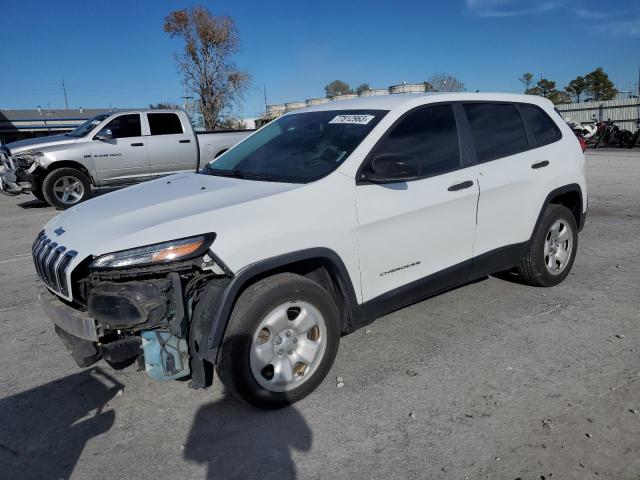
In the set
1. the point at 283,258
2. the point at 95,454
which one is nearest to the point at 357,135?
the point at 283,258

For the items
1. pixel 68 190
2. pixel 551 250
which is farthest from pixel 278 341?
pixel 68 190

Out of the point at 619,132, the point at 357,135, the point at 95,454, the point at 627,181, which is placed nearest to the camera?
the point at 95,454

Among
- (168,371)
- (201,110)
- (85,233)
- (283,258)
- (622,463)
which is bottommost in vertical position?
(622,463)

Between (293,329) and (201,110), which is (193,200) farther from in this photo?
(201,110)

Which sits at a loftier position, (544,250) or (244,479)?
(544,250)

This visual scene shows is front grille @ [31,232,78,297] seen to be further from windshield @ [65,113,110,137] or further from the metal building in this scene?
the metal building

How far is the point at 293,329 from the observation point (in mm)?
3109

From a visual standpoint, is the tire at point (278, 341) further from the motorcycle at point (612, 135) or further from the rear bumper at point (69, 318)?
the motorcycle at point (612, 135)

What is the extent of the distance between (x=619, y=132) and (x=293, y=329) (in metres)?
28.2

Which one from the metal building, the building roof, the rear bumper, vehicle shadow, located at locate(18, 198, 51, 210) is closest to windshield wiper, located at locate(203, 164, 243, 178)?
the rear bumper

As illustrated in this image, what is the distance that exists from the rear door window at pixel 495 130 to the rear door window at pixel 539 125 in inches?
4.7

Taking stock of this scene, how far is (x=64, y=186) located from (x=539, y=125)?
9.52 metres

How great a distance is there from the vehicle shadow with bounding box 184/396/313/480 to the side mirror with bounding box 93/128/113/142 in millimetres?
9203

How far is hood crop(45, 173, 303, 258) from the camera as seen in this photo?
279 centimetres
